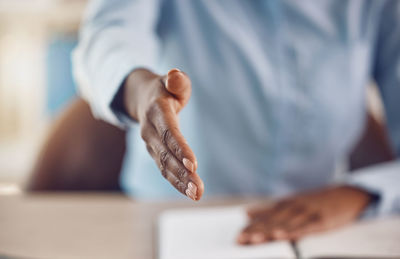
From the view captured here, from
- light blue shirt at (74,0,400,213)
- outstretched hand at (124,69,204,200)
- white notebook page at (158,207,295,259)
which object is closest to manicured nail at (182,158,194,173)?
outstretched hand at (124,69,204,200)

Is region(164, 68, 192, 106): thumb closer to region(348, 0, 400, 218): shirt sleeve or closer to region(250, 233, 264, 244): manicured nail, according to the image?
region(250, 233, 264, 244): manicured nail

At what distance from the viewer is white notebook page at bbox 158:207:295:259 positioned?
26 centimetres

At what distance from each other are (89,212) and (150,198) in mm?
76

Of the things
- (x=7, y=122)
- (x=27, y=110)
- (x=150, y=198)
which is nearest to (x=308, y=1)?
(x=150, y=198)

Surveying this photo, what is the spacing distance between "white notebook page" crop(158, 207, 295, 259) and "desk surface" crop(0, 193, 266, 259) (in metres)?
0.01

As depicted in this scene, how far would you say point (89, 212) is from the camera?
0.39m

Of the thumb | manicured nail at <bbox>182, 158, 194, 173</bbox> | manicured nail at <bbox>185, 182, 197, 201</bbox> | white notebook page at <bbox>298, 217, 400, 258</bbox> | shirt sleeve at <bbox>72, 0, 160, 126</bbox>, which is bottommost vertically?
manicured nail at <bbox>185, 182, 197, 201</bbox>

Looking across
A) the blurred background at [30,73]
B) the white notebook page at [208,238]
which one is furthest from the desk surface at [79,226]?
the blurred background at [30,73]

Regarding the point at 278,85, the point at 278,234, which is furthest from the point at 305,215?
the point at 278,85

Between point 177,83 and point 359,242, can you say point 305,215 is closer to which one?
point 359,242

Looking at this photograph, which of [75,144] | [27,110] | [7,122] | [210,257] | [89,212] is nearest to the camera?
[210,257]

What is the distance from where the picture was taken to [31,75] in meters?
0.66

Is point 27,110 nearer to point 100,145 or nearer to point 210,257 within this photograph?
point 100,145

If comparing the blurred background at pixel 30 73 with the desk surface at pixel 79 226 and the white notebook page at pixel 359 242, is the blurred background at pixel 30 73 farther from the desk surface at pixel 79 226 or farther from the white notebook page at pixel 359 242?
the white notebook page at pixel 359 242
